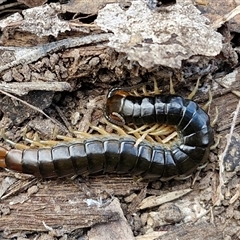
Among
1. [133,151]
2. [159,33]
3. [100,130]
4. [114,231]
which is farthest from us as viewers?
[100,130]

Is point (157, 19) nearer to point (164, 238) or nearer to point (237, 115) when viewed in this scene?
point (237, 115)

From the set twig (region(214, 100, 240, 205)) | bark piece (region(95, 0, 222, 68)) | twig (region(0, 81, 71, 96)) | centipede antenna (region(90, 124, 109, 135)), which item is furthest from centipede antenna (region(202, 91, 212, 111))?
twig (region(0, 81, 71, 96))

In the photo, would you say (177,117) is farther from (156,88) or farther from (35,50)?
(35,50)

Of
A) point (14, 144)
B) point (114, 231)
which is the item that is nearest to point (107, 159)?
point (114, 231)

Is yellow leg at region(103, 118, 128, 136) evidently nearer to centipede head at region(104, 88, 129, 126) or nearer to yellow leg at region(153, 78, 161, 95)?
centipede head at region(104, 88, 129, 126)

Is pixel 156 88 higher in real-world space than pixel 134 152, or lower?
higher

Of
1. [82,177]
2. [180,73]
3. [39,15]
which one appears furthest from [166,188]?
[39,15]

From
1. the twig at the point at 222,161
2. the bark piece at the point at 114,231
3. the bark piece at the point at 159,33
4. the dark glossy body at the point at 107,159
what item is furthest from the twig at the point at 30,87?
the twig at the point at 222,161
